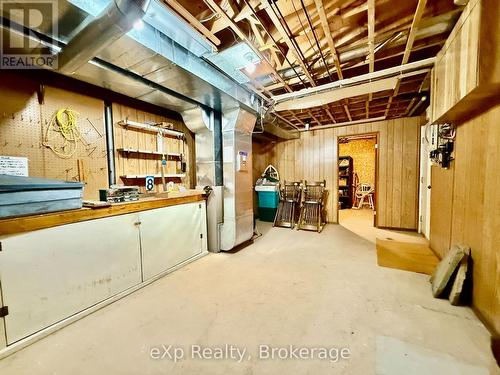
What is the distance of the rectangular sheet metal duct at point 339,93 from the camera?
8.63 feet

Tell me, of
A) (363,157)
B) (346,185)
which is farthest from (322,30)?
(363,157)

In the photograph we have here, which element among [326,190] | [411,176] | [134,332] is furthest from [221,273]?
[411,176]

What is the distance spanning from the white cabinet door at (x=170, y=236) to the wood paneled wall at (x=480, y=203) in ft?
10.1

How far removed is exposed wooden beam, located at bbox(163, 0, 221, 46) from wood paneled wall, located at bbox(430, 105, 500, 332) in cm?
242

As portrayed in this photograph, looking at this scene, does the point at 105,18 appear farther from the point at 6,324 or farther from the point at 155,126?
the point at 6,324

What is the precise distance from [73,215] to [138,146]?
135 cm

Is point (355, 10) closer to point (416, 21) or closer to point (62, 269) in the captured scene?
Answer: point (416, 21)

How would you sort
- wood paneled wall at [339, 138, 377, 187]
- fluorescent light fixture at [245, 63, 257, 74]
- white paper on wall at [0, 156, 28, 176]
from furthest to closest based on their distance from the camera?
wood paneled wall at [339, 138, 377, 187] < fluorescent light fixture at [245, 63, 257, 74] < white paper on wall at [0, 156, 28, 176]

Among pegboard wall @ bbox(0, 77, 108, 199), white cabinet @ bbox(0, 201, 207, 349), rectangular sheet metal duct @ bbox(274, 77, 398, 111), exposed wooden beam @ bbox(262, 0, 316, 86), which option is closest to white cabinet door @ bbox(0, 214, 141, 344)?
white cabinet @ bbox(0, 201, 207, 349)

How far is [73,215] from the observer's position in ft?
5.89

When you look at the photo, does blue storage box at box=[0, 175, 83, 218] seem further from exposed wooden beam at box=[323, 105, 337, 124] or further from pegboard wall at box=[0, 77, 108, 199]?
exposed wooden beam at box=[323, 105, 337, 124]

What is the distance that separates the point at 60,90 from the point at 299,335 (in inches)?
127

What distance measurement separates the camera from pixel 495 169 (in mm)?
1656

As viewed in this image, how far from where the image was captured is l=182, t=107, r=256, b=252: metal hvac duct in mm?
3266
